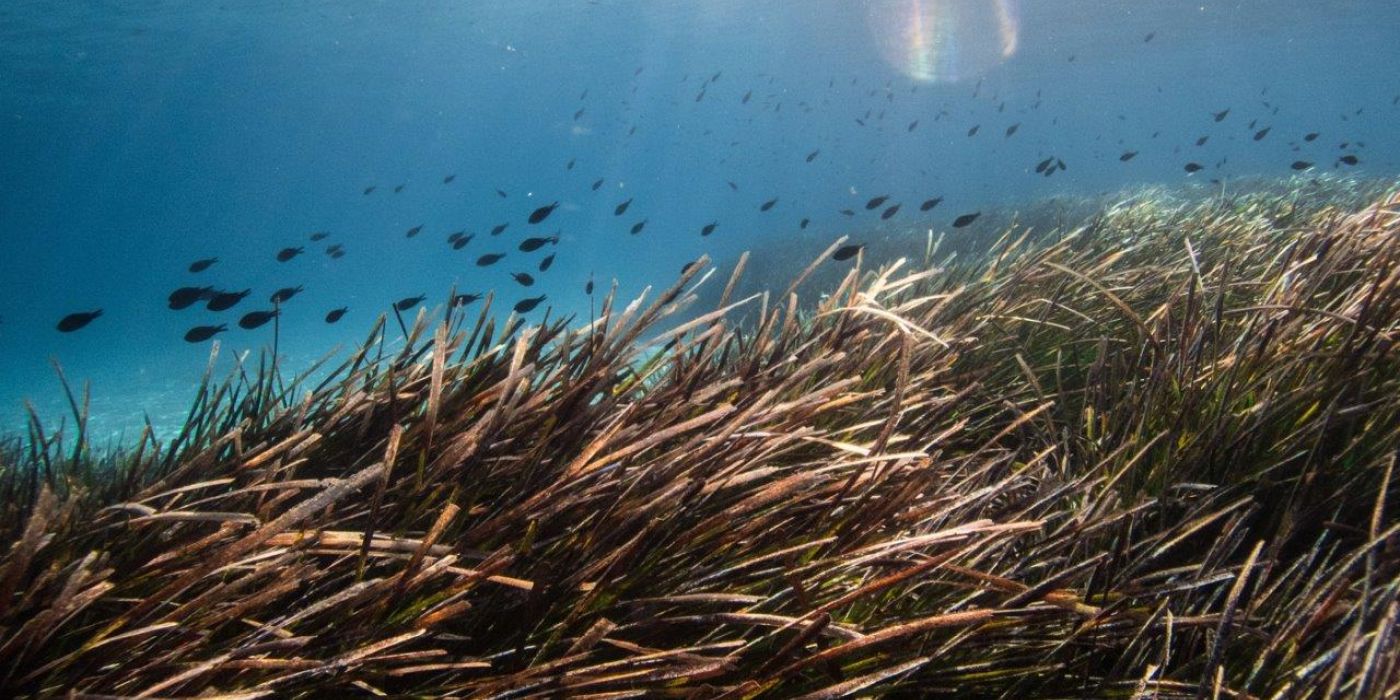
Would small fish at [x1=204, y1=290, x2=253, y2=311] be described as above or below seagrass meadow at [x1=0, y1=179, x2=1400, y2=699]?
above

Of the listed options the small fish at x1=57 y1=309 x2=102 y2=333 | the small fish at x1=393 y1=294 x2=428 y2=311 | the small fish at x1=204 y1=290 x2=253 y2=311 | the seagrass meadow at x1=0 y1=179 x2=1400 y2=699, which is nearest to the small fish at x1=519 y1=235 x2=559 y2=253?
the small fish at x1=393 y1=294 x2=428 y2=311

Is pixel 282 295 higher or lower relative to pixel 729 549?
higher

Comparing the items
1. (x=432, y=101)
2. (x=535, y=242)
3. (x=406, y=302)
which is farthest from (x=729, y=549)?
(x=432, y=101)

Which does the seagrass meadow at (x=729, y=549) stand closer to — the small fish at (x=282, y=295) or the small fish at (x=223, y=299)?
the small fish at (x=282, y=295)

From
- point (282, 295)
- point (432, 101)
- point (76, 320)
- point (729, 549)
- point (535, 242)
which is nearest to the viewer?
point (729, 549)

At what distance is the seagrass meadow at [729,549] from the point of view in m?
1.20

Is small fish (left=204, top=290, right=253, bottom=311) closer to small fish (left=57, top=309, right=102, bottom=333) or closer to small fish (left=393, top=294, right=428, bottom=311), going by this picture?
small fish (left=57, top=309, right=102, bottom=333)

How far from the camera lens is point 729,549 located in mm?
→ 1554

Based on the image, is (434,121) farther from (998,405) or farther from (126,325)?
(998,405)

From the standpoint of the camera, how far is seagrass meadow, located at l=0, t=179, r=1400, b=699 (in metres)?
1.20

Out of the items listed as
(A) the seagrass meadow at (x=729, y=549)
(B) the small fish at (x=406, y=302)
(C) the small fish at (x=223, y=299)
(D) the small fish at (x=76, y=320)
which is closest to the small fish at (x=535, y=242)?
(B) the small fish at (x=406, y=302)

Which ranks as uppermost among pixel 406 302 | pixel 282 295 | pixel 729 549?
pixel 406 302

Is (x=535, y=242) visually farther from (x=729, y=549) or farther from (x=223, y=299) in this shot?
(x=729, y=549)

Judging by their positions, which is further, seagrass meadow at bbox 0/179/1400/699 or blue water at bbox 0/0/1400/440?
blue water at bbox 0/0/1400/440
